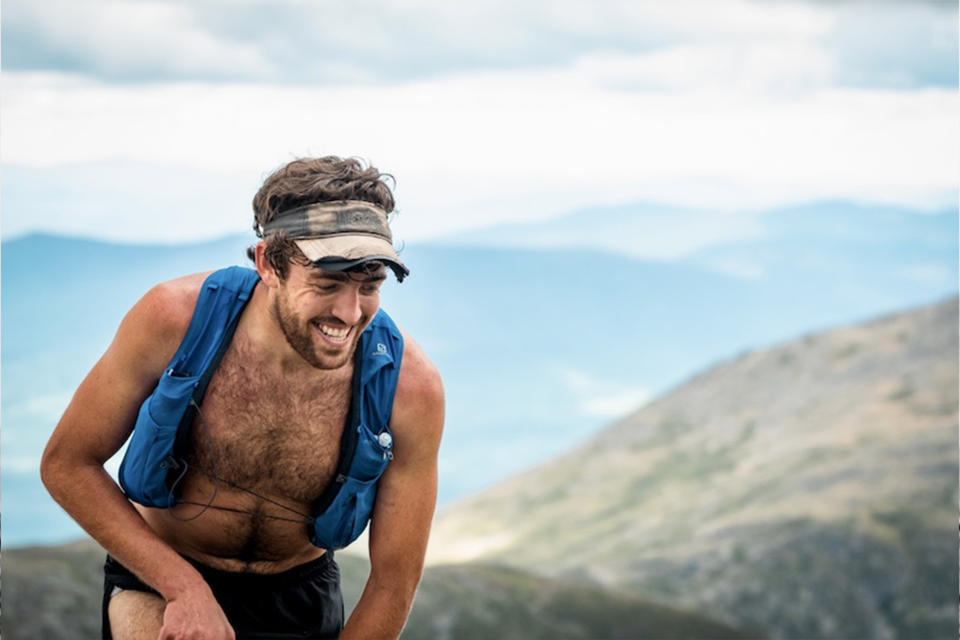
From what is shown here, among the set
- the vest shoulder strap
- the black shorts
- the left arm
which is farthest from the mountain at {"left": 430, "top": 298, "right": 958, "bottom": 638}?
the vest shoulder strap

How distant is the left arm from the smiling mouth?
0.50 m

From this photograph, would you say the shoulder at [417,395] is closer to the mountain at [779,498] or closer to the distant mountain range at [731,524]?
the distant mountain range at [731,524]

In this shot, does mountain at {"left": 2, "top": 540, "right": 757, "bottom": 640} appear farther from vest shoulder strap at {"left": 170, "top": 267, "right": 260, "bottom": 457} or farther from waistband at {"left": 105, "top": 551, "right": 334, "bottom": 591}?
vest shoulder strap at {"left": 170, "top": 267, "right": 260, "bottom": 457}

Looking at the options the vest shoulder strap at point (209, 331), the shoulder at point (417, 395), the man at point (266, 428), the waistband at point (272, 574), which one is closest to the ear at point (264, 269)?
the man at point (266, 428)

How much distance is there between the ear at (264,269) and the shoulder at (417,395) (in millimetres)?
698

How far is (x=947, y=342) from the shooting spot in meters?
42.4

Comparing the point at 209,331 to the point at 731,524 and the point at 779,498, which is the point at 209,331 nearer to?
the point at 731,524

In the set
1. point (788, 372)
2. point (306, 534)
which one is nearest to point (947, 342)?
point (788, 372)

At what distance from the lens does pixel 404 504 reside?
6020 mm

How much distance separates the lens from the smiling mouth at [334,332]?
5.53 m

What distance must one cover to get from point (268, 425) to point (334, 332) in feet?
2.35

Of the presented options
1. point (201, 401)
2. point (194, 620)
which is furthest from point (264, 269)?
point (194, 620)

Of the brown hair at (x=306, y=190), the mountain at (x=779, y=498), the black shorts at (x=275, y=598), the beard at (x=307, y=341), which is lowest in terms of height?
the mountain at (x=779, y=498)

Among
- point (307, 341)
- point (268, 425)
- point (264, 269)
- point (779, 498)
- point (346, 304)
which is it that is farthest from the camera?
point (779, 498)
